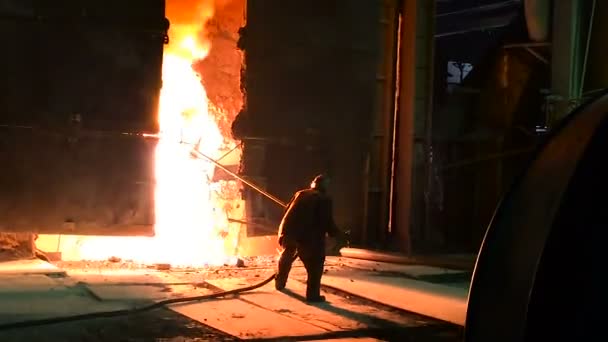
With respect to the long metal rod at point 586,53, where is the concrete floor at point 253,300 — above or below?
below

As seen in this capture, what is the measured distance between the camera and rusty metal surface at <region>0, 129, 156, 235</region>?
32.8 ft

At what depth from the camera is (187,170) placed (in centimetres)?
1191

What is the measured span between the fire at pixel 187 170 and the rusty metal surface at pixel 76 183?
79 cm

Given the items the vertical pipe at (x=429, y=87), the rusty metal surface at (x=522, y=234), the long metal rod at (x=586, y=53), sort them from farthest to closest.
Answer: the vertical pipe at (x=429, y=87) < the long metal rod at (x=586, y=53) < the rusty metal surface at (x=522, y=234)

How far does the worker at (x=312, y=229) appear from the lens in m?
8.10

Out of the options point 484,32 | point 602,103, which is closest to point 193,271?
point 602,103

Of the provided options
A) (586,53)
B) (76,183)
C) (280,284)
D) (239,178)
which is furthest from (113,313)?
(586,53)

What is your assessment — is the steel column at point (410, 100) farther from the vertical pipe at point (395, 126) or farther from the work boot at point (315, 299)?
the work boot at point (315, 299)

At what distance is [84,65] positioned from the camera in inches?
402

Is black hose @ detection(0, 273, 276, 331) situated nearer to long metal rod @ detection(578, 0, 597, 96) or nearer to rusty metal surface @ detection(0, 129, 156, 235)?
rusty metal surface @ detection(0, 129, 156, 235)

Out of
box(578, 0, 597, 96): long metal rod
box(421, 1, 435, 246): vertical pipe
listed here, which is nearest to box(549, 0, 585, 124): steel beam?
box(578, 0, 597, 96): long metal rod

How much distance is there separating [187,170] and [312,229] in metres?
4.16

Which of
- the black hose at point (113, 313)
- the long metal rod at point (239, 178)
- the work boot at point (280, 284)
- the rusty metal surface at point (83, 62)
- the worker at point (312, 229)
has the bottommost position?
the black hose at point (113, 313)

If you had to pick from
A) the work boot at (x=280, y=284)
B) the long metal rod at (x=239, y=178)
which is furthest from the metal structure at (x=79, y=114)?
the work boot at (x=280, y=284)
